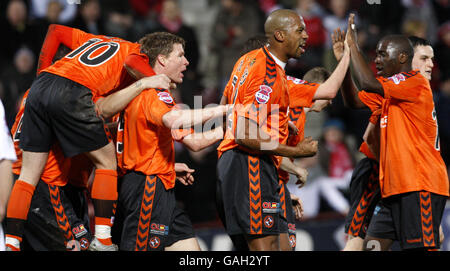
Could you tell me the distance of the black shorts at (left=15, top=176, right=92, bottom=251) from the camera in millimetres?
5883

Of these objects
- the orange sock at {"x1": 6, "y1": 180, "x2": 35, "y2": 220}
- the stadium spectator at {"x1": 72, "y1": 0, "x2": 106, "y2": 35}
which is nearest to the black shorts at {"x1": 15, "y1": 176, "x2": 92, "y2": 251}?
the orange sock at {"x1": 6, "y1": 180, "x2": 35, "y2": 220}

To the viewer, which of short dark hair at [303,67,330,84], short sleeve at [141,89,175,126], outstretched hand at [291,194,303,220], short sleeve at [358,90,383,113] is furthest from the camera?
short dark hair at [303,67,330,84]

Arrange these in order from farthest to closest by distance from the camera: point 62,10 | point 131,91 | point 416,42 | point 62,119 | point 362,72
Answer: point 62,10 < point 416,42 < point 362,72 < point 62,119 < point 131,91

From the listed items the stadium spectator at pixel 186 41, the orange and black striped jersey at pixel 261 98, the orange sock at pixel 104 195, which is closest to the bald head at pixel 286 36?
the orange and black striped jersey at pixel 261 98

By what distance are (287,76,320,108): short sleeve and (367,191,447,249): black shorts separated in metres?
1.12

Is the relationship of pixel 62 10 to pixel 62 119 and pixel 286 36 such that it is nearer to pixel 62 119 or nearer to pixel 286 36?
pixel 62 119

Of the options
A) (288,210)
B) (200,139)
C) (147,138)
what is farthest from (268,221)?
(147,138)

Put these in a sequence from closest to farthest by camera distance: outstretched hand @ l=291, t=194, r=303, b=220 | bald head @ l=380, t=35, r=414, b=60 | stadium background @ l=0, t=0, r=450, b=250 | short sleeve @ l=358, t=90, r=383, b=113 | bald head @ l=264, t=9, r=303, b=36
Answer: bald head @ l=264, t=9, r=303, b=36 → bald head @ l=380, t=35, r=414, b=60 → short sleeve @ l=358, t=90, r=383, b=113 → outstretched hand @ l=291, t=194, r=303, b=220 → stadium background @ l=0, t=0, r=450, b=250

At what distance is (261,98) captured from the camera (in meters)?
5.36

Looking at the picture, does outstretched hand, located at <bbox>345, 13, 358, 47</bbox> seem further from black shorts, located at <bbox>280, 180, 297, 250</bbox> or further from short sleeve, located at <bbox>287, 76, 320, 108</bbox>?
black shorts, located at <bbox>280, 180, 297, 250</bbox>

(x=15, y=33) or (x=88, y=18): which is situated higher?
(x=88, y=18)

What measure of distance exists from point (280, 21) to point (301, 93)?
71 centimetres

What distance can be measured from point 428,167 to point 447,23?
262 inches
